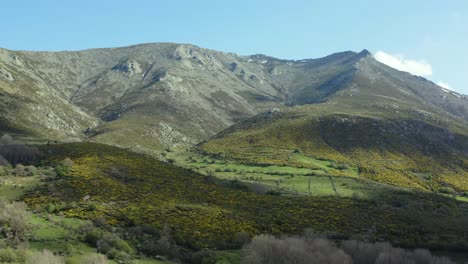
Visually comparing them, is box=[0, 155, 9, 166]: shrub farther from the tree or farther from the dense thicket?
the tree

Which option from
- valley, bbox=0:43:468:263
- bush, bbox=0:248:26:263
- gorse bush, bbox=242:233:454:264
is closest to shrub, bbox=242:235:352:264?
gorse bush, bbox=242:233:454:264

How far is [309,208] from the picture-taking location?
69.9m

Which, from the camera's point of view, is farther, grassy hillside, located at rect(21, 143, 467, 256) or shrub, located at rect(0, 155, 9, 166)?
shrub, located at rect(0, 155, 9, 166)

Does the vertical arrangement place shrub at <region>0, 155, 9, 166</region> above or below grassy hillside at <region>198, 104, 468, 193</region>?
below

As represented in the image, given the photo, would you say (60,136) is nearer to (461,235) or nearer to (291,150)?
(291,150)

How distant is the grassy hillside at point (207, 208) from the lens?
168 ft

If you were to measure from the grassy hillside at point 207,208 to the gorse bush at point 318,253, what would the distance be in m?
8.08

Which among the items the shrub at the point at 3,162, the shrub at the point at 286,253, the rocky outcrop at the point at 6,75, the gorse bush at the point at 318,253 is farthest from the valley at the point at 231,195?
the rocky outcrop at the point at 6,75

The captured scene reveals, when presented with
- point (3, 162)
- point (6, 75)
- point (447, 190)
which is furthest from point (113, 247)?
point (6, 75)

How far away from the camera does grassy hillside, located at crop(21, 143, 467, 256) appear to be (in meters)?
51.3

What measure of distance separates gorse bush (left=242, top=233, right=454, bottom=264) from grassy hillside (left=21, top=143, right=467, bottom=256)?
8.08 meters

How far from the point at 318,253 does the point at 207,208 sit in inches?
898

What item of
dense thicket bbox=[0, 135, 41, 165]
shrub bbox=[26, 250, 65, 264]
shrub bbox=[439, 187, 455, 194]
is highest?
dense thicket bbox=[0, 135, 41, 165]

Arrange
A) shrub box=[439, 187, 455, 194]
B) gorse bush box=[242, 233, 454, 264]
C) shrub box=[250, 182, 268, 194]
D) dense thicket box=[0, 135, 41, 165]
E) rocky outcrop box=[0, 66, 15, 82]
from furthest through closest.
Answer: rocky outcrop box=[0, 66, 15, 82], shrub box=[439, 187, 455, 194], shrub box=[250, 182, 268, 194], dense thicket box=[0, 135, 41, 165], gorse bush box=[242, 233, 454, 264]
